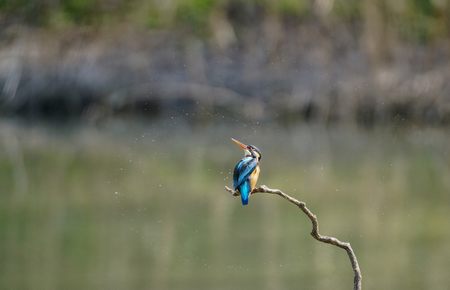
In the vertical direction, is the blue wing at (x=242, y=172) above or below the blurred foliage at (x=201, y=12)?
above

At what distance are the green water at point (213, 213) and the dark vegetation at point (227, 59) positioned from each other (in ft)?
5.93

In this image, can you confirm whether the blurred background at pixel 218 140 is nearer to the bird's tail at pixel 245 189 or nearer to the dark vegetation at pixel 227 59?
the dark vegetation at pixel 227 59

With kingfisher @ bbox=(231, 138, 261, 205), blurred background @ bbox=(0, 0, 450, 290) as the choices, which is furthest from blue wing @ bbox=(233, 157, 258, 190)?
blurred background @ bbox=(0, 0, 450, 290)

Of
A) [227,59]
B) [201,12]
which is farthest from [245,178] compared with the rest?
[201,12]

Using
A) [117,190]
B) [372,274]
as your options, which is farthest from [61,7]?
[372,274]

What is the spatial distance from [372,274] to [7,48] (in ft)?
47.2

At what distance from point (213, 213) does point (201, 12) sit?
40.2 ft

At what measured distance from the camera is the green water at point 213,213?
32.8 feet

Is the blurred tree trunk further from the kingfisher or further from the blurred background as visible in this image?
the kingfisher

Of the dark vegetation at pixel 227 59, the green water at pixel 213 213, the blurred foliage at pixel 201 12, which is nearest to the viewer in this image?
the green water at pixel 213 213

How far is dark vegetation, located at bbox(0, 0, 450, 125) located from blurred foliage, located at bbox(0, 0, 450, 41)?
26 millimetres

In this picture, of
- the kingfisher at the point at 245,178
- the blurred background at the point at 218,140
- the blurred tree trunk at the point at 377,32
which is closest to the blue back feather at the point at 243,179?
the kingfisher at the point at 245,178

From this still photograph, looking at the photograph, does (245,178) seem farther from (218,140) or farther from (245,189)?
(218,140)

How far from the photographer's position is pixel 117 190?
14547 mm
